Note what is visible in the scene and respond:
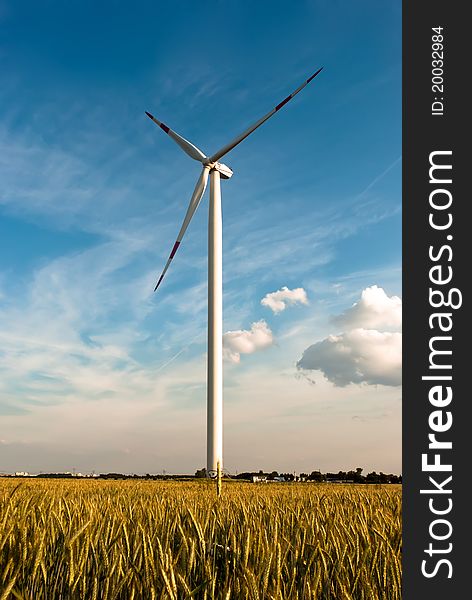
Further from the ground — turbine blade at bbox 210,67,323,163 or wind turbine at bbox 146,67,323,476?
turbine blade at bbox 210,67,323,163

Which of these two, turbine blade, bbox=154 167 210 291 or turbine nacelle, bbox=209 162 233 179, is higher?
turbine nacelle, bbox=209 162 233 179

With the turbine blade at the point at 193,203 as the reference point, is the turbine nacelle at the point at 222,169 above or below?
above

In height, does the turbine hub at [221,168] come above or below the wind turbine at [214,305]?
above

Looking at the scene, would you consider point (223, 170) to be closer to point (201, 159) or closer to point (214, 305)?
point (201, 159)

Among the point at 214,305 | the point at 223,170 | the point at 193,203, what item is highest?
the point at 223,170

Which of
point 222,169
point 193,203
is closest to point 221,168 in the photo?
point 222,169

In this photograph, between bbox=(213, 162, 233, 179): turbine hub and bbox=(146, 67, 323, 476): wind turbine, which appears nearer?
bbox=(146, 67, 323, 476): wind turbine

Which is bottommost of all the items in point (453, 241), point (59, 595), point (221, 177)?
point (59, 595)

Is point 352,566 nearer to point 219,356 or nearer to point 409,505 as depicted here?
point 409,505

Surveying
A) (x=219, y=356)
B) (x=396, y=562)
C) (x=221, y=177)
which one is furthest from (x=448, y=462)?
(x=221, y=177)

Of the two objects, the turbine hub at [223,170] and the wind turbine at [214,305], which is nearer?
the wind turbine at [214,305]

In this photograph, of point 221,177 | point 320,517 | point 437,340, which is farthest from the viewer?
point 221,177
